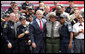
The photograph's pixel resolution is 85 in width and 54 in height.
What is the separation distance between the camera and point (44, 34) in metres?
9.66

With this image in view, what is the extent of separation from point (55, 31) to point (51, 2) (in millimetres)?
4916

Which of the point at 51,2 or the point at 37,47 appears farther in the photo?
the point at 51,2

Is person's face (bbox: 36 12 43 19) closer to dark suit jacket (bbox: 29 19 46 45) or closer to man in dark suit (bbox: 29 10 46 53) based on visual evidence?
man in dark suit (bbox: 29 10 46 53)

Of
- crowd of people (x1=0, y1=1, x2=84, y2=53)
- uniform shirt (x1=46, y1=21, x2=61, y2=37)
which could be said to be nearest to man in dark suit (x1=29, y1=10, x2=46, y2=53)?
crowd of people (x1=0, y1=1, x2=84, y2=53)

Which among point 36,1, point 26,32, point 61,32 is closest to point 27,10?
point 26,32

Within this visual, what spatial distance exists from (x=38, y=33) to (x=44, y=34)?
19 cm

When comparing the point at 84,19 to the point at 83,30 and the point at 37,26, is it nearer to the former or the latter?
the point at 83,30

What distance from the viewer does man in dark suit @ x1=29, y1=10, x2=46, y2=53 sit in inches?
380

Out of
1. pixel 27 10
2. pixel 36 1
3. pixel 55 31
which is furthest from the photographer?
pixel 36 1

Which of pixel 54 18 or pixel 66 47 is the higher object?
pixel 54 18

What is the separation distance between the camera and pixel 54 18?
956 centimetres

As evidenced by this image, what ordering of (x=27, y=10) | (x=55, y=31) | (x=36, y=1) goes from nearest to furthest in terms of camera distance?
(x=55, y=31) < (x=27, y=10) < (x=36, y=1)

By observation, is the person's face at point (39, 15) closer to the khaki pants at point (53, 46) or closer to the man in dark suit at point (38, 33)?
the man in dark suit at point (38, 33)

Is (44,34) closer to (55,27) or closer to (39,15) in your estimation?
(55,27)
